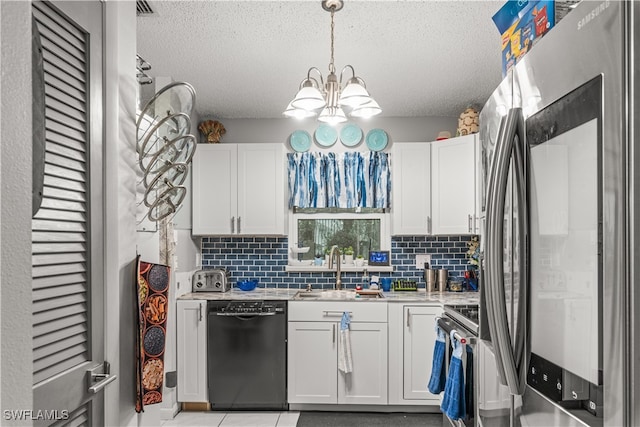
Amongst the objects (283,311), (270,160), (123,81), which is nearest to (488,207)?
(123,81)

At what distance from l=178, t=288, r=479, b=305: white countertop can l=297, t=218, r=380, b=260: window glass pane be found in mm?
534

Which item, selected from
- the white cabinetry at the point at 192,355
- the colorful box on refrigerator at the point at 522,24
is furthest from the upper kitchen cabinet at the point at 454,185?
the colorful box on refrigerator at the point at 522,24

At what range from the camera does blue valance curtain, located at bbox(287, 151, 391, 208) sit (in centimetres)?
436

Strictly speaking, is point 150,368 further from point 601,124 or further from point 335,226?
point 335,226

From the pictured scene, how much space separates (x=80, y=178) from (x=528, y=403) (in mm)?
1290

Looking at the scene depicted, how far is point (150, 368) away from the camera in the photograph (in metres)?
1.60

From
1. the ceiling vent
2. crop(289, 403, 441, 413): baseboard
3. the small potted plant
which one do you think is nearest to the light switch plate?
the small potted plant

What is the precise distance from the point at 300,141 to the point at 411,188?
1204 millimetres

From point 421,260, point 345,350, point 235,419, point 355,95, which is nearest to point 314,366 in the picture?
point 345,350

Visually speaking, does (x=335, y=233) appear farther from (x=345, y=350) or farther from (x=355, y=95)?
(x=355, y=95)

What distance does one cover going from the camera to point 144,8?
230 cm

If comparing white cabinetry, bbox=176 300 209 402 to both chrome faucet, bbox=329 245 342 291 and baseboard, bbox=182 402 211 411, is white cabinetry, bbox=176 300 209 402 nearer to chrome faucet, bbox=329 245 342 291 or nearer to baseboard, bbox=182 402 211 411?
baseboard, bbox=182 402 211 411

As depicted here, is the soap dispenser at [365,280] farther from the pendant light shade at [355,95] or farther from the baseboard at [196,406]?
the pendant light shade at [355,95]

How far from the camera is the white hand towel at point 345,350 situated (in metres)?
3.65
